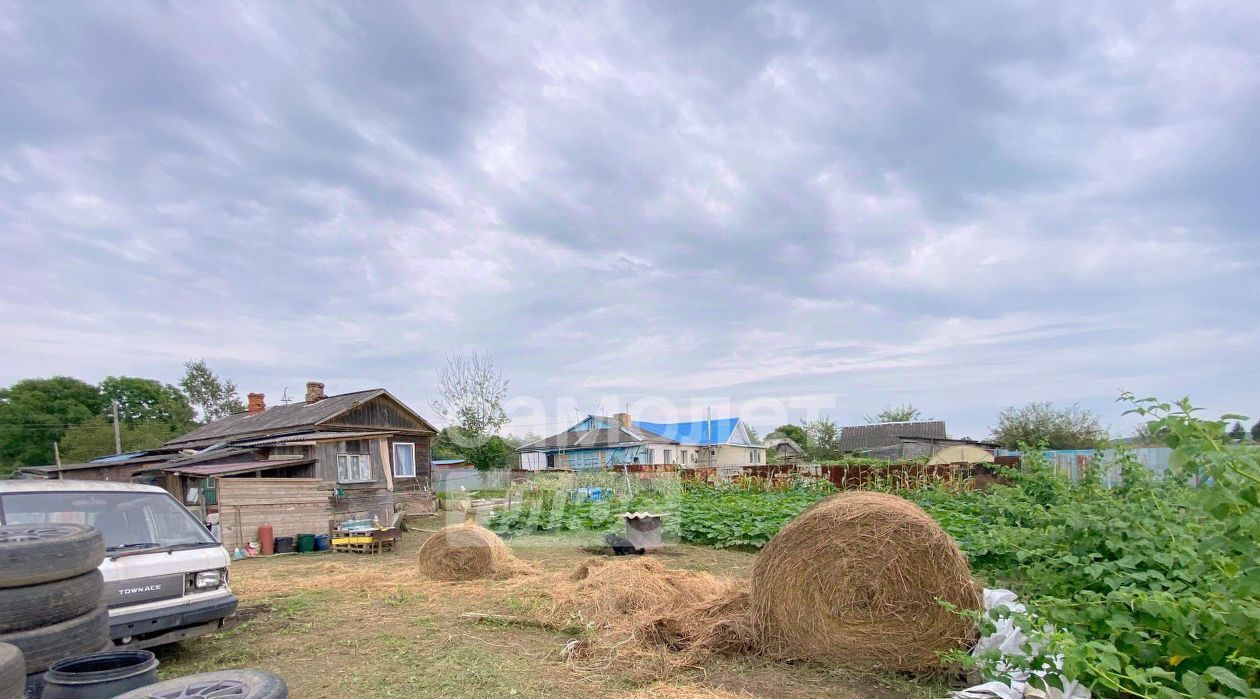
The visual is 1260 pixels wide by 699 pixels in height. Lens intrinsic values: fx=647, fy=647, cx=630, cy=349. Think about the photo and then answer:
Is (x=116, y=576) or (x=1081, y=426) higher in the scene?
(x=116, y=576)

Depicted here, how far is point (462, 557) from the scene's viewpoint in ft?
32.4

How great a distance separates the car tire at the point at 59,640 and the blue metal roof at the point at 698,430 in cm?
4076

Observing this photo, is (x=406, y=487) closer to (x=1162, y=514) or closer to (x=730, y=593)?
(x=730, y=593)

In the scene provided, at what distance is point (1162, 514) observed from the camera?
4.48 m

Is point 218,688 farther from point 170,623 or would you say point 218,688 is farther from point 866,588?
point 866,588

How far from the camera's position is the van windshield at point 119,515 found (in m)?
5.38

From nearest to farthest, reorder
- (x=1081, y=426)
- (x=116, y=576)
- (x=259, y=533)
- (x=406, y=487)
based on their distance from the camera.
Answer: (x=116, y=576) → (x=259, y=533) → (x=406, y=487) → (x=1081, y=426)

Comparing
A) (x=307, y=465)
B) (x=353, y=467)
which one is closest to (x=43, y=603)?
(x=307, y=465)

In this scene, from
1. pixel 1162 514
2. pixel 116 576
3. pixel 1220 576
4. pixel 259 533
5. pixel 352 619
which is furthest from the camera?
pixel 259 533

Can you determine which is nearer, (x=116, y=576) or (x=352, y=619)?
(x=116, y=576)

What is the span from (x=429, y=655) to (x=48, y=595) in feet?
9.52

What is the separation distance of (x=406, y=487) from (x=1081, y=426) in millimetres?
34692

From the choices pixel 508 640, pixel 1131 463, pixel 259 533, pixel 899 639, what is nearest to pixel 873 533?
pixel 899 639

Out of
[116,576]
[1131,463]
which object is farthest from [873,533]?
[116,576]
